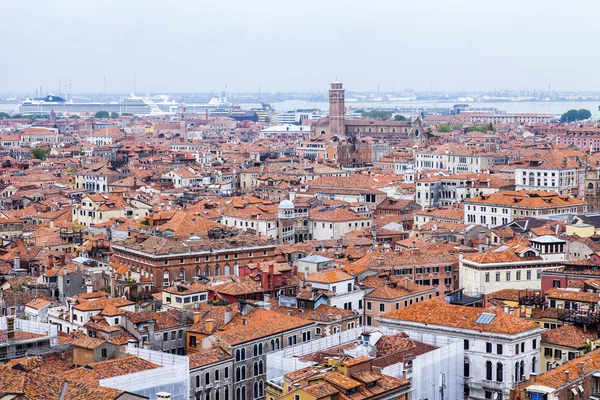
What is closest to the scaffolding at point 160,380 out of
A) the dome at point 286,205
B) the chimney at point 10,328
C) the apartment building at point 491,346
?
the chimney at point 10,328

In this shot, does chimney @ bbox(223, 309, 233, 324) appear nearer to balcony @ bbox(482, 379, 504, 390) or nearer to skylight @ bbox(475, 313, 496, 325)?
skylight @ bbox(475, 313, 496, 325)

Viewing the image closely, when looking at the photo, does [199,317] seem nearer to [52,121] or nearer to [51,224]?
[51,224]

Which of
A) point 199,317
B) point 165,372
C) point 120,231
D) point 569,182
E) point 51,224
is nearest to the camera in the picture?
point 165,372

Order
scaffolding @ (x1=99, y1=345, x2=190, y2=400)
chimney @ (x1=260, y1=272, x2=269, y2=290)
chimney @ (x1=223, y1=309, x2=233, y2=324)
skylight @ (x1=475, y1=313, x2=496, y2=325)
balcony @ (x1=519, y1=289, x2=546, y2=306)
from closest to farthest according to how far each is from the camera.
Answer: scaffolding @ (x1=99, y1=345, x2=190, y2=400)
skylight @ (x1=475, y1=313, x2=496, y2=325)
chimney @ (x1=223, y1=309, x2=233, y2=324)
balcony @ (x1=519, y1=289, x2=546, y2=306)
chimney @ (x1=260, y1=272, x2=269, y2=290)

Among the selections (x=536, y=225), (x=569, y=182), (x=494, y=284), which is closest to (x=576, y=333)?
→ (x=494, y=284)

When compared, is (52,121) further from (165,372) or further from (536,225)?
(165,372)

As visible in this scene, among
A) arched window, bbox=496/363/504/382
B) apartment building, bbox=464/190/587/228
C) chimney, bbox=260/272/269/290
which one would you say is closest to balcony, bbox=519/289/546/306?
arched window, bbox=496/363/504/382

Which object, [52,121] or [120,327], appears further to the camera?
[52,121]

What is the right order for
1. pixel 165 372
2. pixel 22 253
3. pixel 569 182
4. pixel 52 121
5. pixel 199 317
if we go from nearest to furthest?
pixel 165 372
pixel 199 317
pixel 22 253
pixel 569 182
pixel 52 121

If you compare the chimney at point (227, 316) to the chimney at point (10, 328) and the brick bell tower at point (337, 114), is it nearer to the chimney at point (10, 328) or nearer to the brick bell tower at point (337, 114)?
the chimney at point (10, 328)
